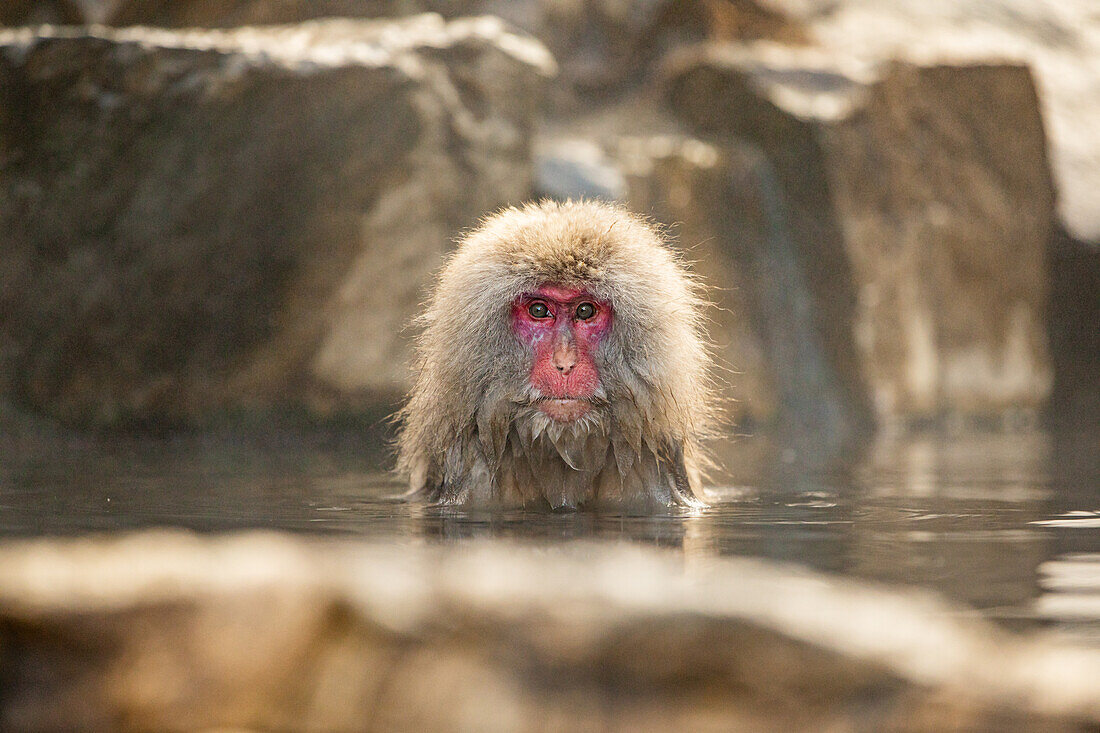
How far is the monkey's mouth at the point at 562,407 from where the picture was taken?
3.86 metres

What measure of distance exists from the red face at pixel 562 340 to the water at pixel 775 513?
14.4 inches

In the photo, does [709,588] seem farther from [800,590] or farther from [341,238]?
[341,238]

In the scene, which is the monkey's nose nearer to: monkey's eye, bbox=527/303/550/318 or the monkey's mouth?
the monkey's mouth

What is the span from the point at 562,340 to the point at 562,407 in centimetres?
21

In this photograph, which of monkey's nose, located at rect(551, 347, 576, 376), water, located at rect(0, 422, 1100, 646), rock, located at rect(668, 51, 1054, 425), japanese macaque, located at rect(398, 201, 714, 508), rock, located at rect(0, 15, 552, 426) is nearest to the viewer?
water, located at rect(0, 422, 1100, 646)

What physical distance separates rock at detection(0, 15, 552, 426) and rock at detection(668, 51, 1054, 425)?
2.71 metres

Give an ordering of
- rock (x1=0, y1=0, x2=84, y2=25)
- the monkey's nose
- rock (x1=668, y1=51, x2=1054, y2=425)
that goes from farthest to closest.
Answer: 1. rock (x1=668, y1=51, x2=1054, y2=425)
2. rock (x1=0, y1=0, x2=84, y2=25)
3. the monkey's nose

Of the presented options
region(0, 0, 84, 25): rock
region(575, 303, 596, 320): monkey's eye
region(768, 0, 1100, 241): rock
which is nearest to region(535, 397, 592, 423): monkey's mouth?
region(575, 303, 596, 320): monkey's eye

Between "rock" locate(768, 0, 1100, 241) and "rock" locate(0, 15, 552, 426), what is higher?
"rock" locate(768, 0, 1100, 241)

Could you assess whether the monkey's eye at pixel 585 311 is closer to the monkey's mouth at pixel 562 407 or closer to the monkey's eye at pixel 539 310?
the monkey's eye at pixel 539 310

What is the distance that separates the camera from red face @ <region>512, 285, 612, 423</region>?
385 centimetres

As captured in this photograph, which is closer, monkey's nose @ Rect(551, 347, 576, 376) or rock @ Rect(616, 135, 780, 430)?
monkey's nose @ Rect(551, 347, 576, 376)

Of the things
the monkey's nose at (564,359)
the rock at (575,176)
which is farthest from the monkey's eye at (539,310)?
the rock at (575,176)

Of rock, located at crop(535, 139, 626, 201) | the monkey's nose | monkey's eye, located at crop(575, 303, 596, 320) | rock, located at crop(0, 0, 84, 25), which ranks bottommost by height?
the monkey's nose
